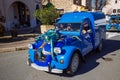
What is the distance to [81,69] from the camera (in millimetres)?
7332

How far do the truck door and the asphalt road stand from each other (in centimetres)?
60

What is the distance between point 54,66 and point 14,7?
17194mm

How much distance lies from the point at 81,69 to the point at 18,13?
17126 mm

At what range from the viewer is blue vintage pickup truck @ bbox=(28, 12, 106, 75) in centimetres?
638

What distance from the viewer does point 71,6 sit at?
3884 cm

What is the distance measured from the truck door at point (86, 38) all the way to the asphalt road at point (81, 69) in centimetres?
60

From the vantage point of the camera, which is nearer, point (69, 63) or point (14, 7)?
point (69, 63)

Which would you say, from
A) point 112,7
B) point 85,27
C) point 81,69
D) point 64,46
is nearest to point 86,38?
point 85,27

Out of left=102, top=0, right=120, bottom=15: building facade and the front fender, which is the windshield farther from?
left=102, top=0, right=120, bottom=15: building facade

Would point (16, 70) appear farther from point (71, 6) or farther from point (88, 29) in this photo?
point (71, 6)

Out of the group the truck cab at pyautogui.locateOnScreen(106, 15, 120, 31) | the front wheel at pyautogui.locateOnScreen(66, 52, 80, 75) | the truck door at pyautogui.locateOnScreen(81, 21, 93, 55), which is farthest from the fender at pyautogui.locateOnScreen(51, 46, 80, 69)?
the truck cab at pyautogui.locateOnScreen(106, 15, 120, 31)

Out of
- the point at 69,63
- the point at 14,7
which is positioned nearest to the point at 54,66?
the point at 69,63

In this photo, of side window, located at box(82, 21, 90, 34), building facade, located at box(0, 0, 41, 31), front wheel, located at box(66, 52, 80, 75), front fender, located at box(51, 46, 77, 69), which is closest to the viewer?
front fender, located at box(51, 46, 77, 69)

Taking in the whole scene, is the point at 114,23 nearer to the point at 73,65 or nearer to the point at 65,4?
the point at 73,65
